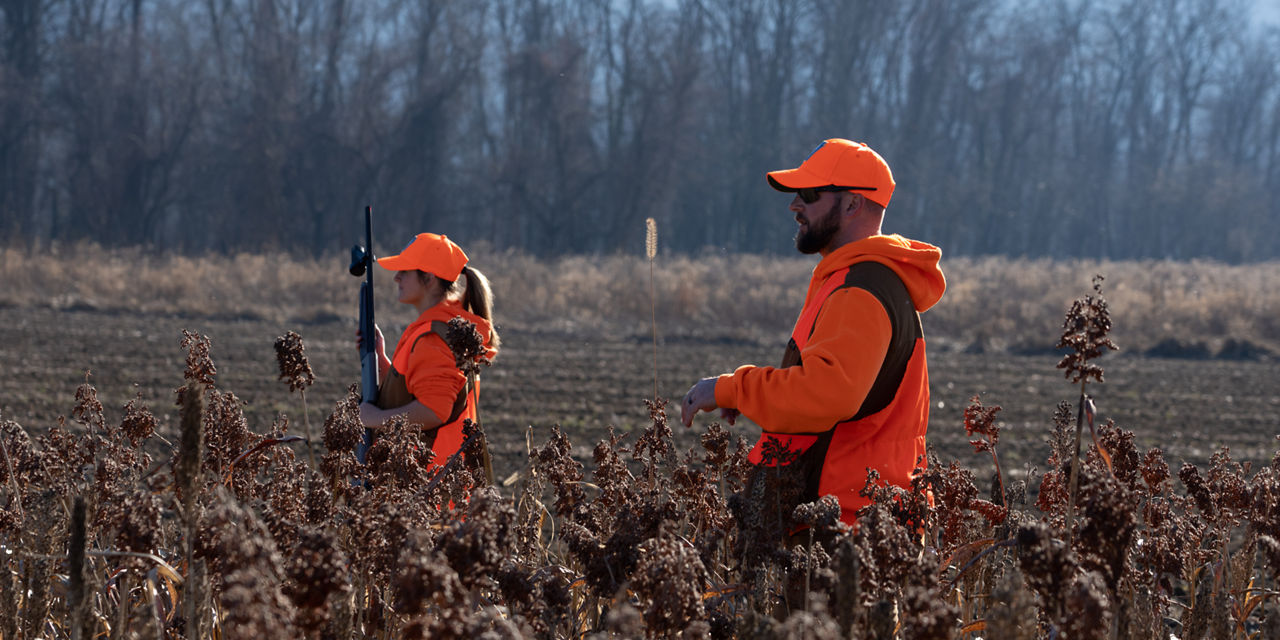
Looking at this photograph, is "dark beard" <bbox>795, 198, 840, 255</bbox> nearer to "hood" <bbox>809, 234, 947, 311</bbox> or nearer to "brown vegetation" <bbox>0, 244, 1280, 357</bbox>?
"hood" <bbox>809, 234, 947, 311</bbox>

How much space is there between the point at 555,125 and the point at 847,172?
153 ft

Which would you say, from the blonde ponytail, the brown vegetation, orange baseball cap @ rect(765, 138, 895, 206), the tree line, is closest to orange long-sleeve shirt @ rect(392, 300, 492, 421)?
the blonde ponytail

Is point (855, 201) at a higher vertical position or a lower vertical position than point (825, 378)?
higher

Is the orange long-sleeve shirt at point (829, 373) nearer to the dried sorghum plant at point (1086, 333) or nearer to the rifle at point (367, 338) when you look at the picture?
the dried sorghum plant at point (1086, 333)

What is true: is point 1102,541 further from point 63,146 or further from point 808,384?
point 63,146

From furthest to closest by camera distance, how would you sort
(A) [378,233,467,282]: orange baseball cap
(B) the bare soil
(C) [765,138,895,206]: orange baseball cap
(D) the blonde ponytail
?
(B) the bare soil
(D) the blonde ponytail
(A) [378,233,467,282]: orange baseball cap
(C) [765,138,895,206]: orange baseball cap

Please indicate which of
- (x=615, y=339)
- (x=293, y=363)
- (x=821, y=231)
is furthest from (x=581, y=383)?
(x=293, y=363)

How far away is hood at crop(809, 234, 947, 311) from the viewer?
321cm

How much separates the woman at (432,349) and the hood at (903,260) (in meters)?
1.80

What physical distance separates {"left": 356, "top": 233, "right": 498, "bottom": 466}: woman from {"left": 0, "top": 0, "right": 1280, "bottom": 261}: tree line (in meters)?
36.9

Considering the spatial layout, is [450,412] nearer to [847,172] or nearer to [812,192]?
[812,192]

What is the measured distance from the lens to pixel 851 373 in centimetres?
304

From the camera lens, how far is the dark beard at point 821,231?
3480mm

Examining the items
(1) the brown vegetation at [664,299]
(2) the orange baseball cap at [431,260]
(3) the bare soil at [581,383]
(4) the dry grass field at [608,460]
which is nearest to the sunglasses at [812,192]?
(4) the dry grass field at [608,460]
